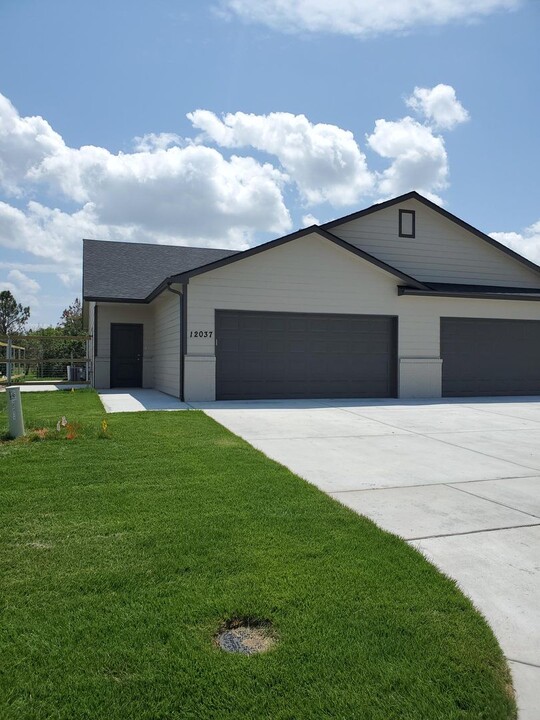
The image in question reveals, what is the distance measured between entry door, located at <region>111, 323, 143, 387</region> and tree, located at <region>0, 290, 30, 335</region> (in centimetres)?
2733

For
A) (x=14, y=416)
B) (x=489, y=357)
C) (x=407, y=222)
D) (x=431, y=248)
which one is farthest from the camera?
(x=431, y=248)

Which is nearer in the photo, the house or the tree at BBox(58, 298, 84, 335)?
the house

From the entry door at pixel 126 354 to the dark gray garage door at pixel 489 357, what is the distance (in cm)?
1029

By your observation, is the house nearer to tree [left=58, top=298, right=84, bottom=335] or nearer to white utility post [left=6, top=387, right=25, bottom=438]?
white utility post [left=6, top=387, right=25, bottom=438]

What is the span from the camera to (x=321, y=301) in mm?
Answer: 14508

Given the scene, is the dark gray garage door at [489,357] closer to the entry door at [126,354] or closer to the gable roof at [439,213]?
the gable roof at [439,213]

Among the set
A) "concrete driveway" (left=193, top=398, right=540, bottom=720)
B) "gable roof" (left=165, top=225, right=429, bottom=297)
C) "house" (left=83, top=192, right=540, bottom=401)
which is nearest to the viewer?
"concrete driveway" (left=193, top=398, right=540, bottom=720)

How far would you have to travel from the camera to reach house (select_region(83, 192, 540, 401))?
45.4 feet

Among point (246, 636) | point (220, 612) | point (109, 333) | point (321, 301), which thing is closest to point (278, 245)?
point (321, 301)

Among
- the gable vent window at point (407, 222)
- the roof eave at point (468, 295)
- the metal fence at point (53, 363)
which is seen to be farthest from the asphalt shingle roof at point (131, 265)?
the roof eave at point (468, 295)

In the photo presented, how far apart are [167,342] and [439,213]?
9.86 metres

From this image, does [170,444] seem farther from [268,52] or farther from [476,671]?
[268,52]

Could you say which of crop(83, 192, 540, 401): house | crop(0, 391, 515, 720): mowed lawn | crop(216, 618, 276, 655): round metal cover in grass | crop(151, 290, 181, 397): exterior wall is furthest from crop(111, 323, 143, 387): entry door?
crop(216, 618, 276, 655): round metal cover in grass

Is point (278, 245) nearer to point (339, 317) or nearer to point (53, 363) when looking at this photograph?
point (339, 317)
